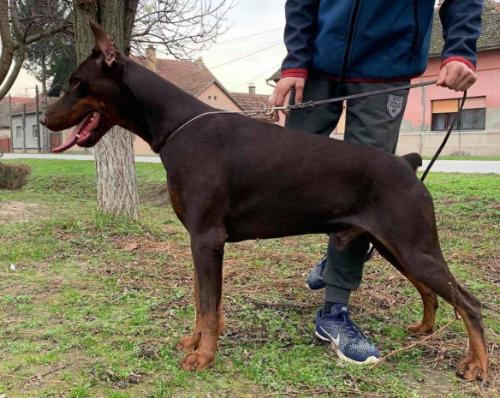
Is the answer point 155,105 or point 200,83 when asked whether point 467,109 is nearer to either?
point 200,83

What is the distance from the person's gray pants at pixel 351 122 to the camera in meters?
3.03

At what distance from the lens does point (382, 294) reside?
4008mm

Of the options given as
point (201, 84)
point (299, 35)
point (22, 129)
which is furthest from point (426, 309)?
point (22, 129)

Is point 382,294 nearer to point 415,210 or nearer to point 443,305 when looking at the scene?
point 443,305

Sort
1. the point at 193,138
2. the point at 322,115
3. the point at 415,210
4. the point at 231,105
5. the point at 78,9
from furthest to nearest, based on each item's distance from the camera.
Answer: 1. the point at 231,105
2. the point at 78,9
3. the point at 322,115
4. the point at 193,138
5. the point at 415,210

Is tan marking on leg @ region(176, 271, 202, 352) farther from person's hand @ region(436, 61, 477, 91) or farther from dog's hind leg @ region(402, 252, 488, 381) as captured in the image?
person's hand @ region(436, 61, 477, 91)

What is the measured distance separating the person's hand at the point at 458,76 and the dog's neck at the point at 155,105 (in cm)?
128

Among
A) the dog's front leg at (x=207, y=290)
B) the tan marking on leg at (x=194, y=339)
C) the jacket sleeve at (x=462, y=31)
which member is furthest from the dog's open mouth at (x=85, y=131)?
the jacket sleeve at (x=462, y=31)

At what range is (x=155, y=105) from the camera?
2.93 m

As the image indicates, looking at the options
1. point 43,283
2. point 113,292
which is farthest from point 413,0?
point 43,283

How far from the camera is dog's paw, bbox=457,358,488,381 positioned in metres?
2.62

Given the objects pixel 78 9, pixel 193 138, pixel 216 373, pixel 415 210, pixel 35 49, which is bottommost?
pixel 216 373

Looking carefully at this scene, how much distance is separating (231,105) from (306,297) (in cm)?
3682

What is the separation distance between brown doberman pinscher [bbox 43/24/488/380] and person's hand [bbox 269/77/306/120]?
32cm
